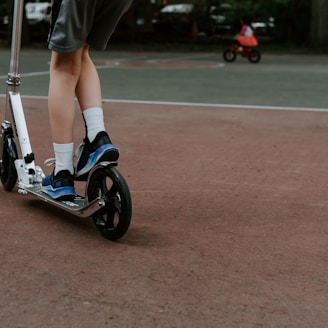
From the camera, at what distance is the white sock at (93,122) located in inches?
177

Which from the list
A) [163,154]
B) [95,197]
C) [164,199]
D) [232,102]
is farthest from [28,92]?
[95,197]

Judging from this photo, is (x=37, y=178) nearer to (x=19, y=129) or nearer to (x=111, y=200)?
(x=19, y=129)

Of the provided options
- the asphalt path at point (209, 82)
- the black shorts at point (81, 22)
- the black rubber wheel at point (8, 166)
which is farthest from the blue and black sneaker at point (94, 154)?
the asphalt path at point (209, 82)

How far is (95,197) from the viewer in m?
4.38

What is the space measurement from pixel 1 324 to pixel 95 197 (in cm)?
132

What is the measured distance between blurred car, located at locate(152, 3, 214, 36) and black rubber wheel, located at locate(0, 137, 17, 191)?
3106cm

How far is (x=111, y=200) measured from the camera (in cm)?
425

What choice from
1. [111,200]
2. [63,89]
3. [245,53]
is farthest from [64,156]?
[245,53]

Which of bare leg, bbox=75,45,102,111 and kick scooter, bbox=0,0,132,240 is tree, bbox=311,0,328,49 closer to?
kick scooter, bbox=0,0,132,240

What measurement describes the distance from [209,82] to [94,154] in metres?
10.6

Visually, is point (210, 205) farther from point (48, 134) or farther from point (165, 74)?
point (165, 74)

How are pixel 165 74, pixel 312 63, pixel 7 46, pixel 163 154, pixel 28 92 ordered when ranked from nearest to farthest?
pixel 163 154, pixel 28 92, pixel 165 74, pixel 312 63, pixel 7 46

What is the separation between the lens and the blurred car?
36188 mm

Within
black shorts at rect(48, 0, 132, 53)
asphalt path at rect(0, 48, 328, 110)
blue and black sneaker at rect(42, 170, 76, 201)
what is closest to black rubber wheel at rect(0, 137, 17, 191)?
blue and black sneaker at rect(42, 170, 76, 201)
